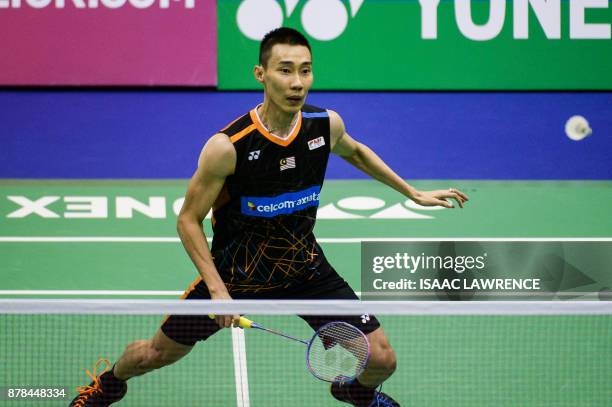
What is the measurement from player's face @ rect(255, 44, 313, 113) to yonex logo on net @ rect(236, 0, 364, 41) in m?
3.89

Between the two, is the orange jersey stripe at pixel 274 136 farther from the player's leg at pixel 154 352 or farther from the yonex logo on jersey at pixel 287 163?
the player's leg at pixel 154 352

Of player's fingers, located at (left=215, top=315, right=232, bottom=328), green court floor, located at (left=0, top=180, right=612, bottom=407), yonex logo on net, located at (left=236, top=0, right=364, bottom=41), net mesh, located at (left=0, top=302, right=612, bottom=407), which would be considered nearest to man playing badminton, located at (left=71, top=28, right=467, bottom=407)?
player's fingers, located at (left=215, top=315, right=232, bottom=328)

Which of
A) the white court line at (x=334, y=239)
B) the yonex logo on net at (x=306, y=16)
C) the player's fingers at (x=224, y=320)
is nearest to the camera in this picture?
the player's fingers at (x=224, y=320)

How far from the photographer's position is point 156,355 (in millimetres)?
4430

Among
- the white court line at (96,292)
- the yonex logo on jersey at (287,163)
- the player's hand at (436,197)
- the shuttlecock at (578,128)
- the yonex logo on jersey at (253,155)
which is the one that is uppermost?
the yonex logo on jersey at (253,155)

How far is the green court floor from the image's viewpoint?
16.8 ft

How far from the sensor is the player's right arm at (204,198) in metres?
4.23

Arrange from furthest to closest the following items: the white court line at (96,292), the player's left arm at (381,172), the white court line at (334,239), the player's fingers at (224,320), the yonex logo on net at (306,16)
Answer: the yonex logo on net at (306,16) < the white court line at (334,239) < the white court line at (96,292) < the player's left arm at (381,172) < the player's fingers at (224,320)

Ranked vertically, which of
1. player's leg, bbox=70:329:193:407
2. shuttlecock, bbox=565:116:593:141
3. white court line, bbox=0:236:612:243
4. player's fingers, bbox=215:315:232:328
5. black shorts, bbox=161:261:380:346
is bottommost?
white court line, bbox=0:236:612:243

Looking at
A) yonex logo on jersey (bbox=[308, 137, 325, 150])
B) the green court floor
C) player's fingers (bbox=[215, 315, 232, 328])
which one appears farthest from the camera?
the green court floor

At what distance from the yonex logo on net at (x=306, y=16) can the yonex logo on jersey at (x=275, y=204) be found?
12.6 ft

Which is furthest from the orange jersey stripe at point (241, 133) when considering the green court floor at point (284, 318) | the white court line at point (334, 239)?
the white court line at point (334, 239)

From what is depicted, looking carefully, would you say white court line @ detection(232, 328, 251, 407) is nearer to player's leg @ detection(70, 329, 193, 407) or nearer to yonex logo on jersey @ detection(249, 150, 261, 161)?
player's leg @ detection(70, 329, 193, 407)

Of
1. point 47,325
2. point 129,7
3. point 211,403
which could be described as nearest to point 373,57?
point 129,7
